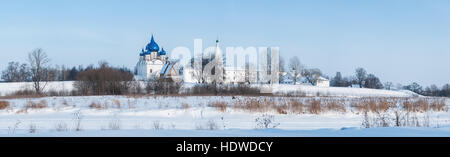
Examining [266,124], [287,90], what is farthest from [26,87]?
[266,124]

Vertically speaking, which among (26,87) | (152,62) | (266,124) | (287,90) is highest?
(152,62)

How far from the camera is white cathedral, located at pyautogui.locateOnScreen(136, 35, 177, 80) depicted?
243ft

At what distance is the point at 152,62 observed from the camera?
7588 centimetres

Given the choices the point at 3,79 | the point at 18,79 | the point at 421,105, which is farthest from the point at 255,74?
the point at 3,79

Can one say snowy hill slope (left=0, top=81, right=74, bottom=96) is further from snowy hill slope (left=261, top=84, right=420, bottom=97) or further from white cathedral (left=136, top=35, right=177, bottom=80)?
snowy hill slope (left=261, top=84, right=420, bottom=97)

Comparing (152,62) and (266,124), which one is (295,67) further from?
Result: (266,124)

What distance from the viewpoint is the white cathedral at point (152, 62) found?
74.2 meters

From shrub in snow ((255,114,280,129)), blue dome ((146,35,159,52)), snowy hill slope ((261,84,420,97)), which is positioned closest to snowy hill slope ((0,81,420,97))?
snowy hill slope ((261,84,420,97))
